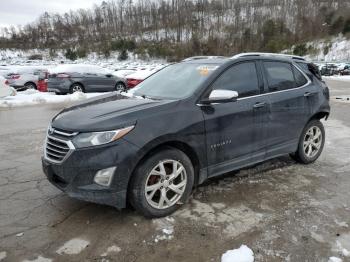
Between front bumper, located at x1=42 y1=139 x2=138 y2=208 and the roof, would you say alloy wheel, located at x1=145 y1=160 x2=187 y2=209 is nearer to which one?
front bumper, located at x1=42 y1=139 x2=138 y2=208

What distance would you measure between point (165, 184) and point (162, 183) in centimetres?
4

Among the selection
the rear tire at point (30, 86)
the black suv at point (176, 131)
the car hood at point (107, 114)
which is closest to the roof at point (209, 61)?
the black suv at point (176, 131)

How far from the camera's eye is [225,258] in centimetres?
325

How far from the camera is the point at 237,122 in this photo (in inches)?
175

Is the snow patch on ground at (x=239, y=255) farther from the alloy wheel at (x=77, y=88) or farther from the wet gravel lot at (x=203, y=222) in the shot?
the alloy wheel at (x=77, y=88)

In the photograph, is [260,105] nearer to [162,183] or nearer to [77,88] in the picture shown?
[162,183]

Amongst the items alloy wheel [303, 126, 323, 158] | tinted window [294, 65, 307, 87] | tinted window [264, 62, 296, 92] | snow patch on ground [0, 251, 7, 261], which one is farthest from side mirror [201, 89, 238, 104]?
snow patch on ground [0, 251, 7, 261]

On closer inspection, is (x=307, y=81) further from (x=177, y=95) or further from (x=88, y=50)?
(x=88, y=50)

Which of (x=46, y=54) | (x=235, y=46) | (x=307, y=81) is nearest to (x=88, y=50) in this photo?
(x=46, y=54)

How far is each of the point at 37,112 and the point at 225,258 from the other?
1030 cm

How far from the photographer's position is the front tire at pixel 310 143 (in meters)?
5.67

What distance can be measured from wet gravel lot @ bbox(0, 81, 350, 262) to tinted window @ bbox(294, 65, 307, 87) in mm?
1286

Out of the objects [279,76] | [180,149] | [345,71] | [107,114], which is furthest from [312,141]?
[345,71]

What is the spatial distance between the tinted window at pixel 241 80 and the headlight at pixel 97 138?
141 cm
